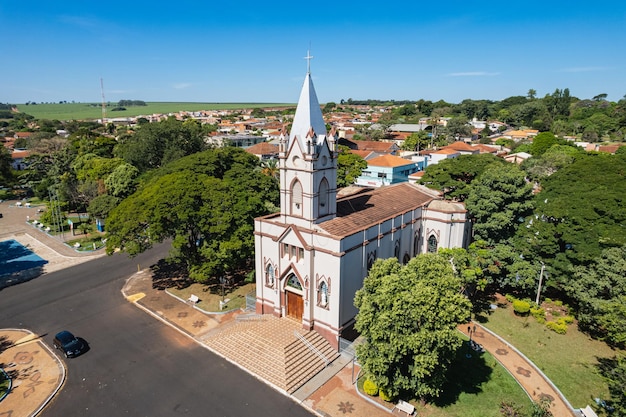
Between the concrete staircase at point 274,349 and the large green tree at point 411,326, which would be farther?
the concrete staircase at point 274,349

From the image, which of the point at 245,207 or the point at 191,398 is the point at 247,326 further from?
the point at 245,207

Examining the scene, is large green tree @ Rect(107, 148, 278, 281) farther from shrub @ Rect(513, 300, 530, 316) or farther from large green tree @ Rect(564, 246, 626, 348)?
large green tree @ Rect(564, 246, 626, 348)

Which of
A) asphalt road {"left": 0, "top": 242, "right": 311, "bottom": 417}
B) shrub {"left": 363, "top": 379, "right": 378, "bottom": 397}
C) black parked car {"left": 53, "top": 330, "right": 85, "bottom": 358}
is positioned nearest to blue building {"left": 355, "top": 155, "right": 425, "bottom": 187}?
asphalt road {"left": 0, "top": 242, "right": 311, "bottom": 417}

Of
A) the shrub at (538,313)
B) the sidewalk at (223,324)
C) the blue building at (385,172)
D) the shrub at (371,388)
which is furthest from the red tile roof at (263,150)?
the shrub at (371,388)

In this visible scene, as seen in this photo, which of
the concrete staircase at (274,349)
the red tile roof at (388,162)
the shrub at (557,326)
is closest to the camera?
the concrete staircase at (274,349)

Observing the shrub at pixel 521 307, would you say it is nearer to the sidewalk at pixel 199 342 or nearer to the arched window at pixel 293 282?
the sidewalk at pixel 199 342

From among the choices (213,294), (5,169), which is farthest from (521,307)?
(5,169)

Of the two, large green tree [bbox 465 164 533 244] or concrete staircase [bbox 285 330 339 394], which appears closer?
concrete staircase [bbox 285 330 339 394]

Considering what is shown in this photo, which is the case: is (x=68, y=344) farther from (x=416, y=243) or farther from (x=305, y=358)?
(x=416, y=243)
